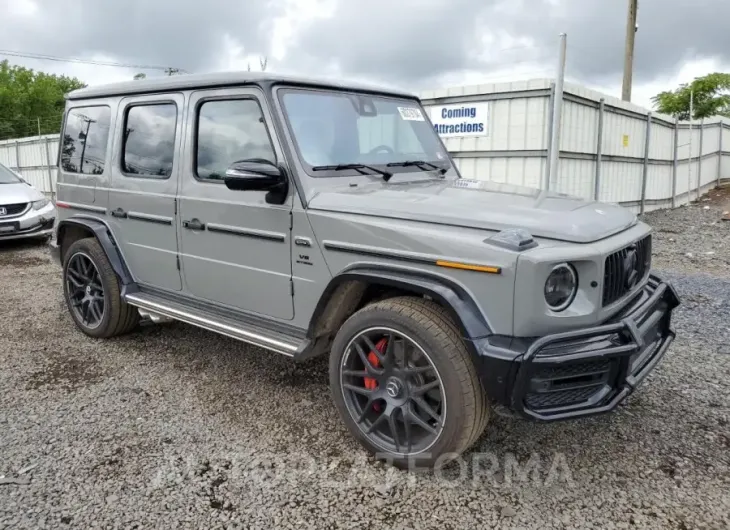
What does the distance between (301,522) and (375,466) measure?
0.55m

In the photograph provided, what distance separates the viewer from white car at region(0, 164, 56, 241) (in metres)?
9.17

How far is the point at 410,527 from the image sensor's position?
2479mm

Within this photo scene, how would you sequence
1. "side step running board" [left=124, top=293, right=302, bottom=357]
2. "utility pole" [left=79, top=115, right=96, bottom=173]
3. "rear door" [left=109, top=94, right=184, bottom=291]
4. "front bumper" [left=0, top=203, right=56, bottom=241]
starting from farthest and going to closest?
"front bumper" [left=0, top=203, right=56, bottom=241] → "utility pole" [left=79, top=115, right=96, bottom=173] → "rear door" [left=109, top=94, right=184, bottom=291] → "side step running board" [left=124, top=293, right=302, bottom=357]

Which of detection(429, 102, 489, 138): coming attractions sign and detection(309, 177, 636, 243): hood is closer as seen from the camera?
detection(309, 177, 636, 243): hood

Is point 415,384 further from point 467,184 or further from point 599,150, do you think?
point 599,150

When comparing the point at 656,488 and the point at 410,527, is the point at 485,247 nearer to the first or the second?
the point at 410,527

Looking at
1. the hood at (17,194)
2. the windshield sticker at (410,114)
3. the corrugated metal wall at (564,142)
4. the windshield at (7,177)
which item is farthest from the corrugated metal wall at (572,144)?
the windshield at (7,177)

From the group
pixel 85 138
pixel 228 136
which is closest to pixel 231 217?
pixel 228 136

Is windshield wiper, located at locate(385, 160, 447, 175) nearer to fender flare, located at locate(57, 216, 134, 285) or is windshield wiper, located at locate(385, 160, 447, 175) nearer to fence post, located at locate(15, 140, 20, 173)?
fender flare, located at locate(57, 216, 134, 285)

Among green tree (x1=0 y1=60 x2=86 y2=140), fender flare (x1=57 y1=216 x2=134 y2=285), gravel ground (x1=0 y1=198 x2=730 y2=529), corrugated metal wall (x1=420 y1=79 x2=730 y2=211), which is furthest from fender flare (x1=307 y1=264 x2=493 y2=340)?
green tree (x1=0 y1=60 x2=86 y2=140)

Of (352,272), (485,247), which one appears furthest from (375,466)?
(485,247)

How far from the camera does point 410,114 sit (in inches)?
166

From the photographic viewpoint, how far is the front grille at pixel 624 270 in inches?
107

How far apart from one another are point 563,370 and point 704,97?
39320 mm
